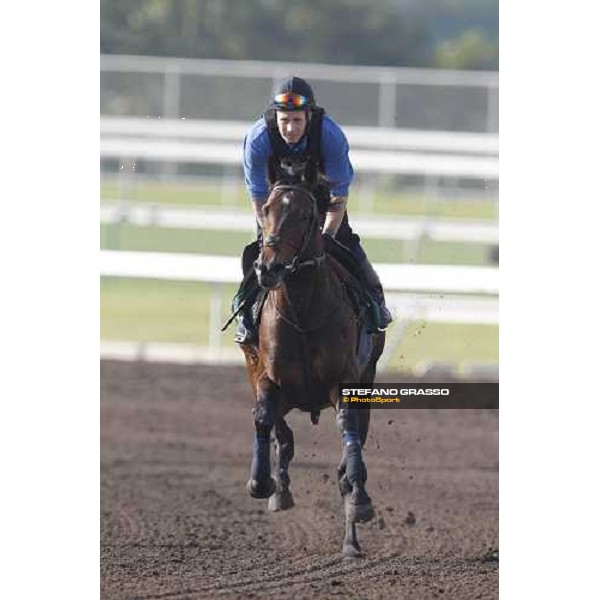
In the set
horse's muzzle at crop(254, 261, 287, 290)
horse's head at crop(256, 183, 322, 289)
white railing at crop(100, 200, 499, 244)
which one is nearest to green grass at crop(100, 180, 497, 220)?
white railing at crop(100, 200, 499, 244)

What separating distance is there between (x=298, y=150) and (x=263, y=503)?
4.04m

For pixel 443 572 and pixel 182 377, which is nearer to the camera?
pixel 443 572

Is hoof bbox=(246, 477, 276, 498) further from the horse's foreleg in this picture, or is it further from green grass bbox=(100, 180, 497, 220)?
green grass bbox=(100, 180, 497, 220)

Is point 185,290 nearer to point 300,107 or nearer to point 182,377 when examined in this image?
point 182,377

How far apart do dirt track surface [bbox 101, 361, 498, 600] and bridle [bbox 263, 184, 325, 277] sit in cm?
174

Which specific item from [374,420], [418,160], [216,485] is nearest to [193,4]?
[418,160]

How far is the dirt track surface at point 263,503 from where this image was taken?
756 centimetres

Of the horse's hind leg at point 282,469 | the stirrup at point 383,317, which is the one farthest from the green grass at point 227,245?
the horse's hind leg at point 282,469

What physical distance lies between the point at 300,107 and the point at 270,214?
46 cm

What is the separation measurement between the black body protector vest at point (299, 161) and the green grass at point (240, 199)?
486 inches

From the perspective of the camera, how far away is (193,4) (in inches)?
1217

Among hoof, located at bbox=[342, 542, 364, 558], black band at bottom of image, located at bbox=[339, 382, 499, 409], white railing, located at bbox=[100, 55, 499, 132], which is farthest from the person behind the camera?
white railing, located at bbox=[100, 55, 499, 132]

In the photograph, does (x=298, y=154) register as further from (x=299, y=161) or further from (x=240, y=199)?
(x=240, y=199)

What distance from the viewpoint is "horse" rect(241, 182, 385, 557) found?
6.48 meters
